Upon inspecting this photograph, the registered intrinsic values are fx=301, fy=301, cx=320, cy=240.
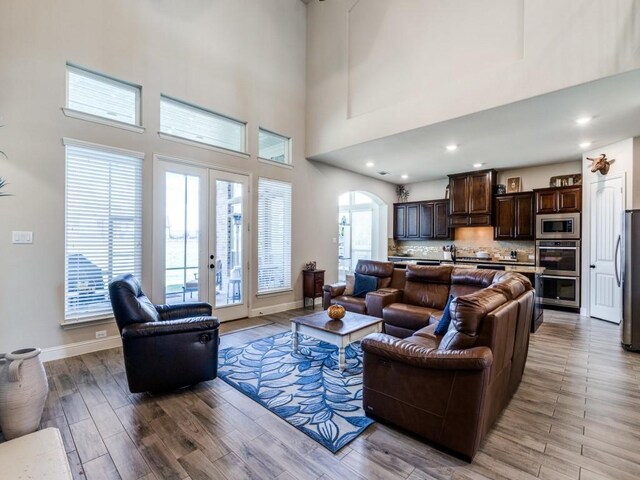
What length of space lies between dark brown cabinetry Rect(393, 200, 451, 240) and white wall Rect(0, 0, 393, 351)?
3483 mm

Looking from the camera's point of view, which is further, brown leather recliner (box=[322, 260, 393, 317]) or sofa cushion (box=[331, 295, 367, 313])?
brown leather recliner (box=[322, 260, 393, 317])

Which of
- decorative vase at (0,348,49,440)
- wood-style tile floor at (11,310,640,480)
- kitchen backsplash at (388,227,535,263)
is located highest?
kitchen backsplash at (388,227,535,263)

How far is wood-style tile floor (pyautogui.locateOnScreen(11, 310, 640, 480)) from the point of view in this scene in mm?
1788

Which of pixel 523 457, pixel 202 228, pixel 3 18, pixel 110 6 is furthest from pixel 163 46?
pixel 523 457

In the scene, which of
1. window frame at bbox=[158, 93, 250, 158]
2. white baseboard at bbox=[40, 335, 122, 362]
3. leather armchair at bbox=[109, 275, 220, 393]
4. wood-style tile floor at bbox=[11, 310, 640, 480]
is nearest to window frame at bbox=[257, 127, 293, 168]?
window frame at bbox=[158, 93, 250, 158]

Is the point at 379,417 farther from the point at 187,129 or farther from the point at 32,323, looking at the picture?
the point at 187,129

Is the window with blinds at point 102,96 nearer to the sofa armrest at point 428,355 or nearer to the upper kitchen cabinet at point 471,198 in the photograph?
the sofa armrest at point 428,355

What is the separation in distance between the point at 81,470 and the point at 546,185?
829 centimetres

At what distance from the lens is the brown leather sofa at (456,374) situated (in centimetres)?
181

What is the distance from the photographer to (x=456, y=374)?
183 cm

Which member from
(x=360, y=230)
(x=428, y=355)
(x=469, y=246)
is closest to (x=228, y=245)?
(x=428, y=355)

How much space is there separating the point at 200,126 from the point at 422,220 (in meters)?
5.86

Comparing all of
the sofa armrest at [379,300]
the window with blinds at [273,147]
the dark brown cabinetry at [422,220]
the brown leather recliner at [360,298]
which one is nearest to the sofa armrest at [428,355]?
the sofa armrest at [379,300]

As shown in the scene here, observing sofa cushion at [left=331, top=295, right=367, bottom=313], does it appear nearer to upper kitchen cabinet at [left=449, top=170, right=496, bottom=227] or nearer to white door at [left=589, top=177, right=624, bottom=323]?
upper kitchen cabinet at [left=449, top=170, right=496, bottom=227]
